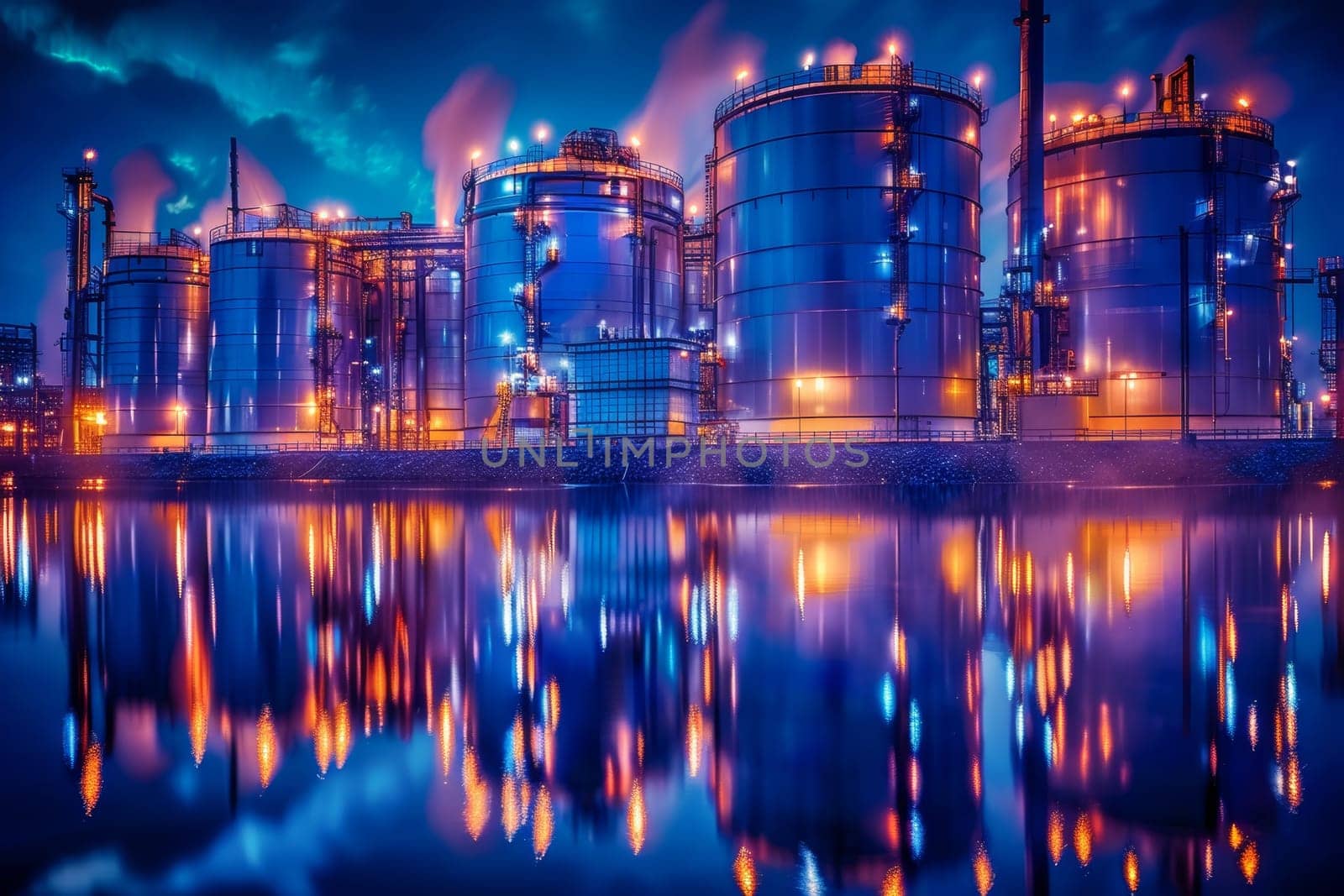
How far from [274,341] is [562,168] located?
18640 mm

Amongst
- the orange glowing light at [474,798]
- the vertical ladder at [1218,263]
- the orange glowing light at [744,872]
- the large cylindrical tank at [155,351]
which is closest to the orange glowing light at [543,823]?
the orange glowing light at [474,798]

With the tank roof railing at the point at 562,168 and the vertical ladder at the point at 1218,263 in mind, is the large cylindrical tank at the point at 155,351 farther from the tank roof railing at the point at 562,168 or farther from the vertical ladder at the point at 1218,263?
the vertical ladder at the point at 1218,263

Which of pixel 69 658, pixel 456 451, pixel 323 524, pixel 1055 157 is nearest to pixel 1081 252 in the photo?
pixel 1055 157

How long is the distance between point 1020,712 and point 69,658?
24.3ft

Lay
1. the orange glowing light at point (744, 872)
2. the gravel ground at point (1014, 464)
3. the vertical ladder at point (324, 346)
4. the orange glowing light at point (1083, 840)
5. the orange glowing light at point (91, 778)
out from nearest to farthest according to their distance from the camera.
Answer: the orange glowing light at point (744, 872) < the orange glowing light at point (1083, 840) < the orange glowing light at point (91, 778) < the gravel ground at point (1014, 464) < the vertical ladder at point (324, 346)

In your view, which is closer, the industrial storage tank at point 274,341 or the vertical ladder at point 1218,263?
the vertical ladder at point 1218,263

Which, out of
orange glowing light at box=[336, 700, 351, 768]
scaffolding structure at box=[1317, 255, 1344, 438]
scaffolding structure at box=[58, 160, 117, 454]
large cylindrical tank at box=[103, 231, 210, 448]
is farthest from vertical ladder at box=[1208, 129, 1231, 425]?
scaffolding structure at box=[58, 160, 117, 454]

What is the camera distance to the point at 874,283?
33.0 metres

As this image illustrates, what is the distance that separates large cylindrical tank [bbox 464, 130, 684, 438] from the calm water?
29.6 m

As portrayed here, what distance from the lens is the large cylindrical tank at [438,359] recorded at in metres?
47.6

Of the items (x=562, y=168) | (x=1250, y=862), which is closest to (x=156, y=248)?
(x=562, y=168)

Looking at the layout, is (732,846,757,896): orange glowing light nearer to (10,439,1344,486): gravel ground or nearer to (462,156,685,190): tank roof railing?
(10,439,1344,486): gravel ground

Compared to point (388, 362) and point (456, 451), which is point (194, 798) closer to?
point (456, 451)

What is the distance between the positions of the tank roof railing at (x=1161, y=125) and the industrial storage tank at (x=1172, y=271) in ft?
0.22
